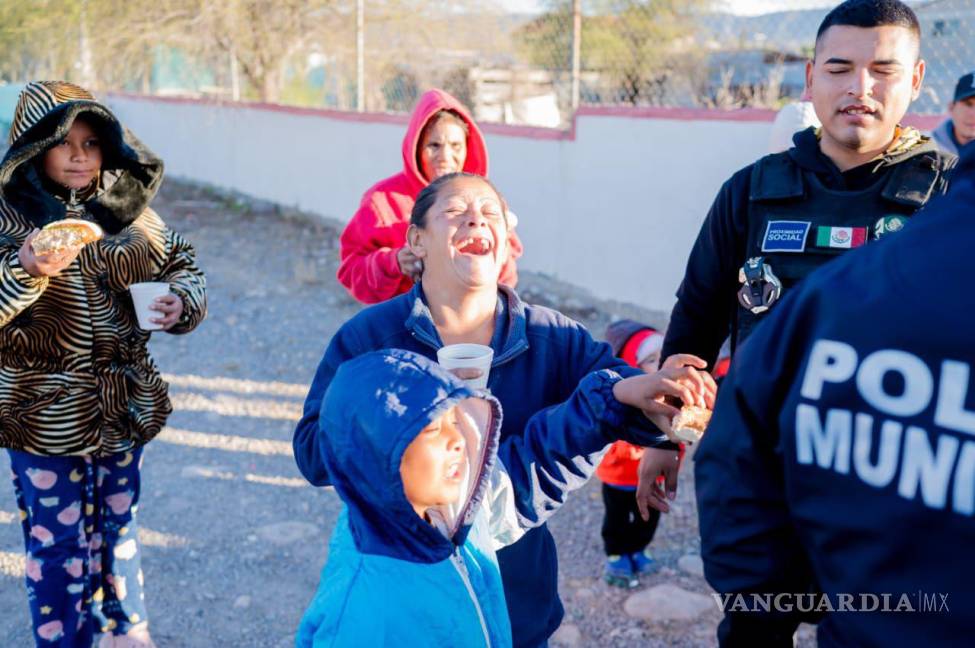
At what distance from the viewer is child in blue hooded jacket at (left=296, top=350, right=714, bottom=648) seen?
1.68 m

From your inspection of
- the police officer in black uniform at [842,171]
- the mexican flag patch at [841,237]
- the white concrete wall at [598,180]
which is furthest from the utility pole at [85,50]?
the mexican flag patch at [841,237]

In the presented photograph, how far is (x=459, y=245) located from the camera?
7.59ft

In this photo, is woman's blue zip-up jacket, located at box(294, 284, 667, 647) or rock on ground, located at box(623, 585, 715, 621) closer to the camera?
woman's blue zip-up jacket, located at box(294, 284, 667, 647)

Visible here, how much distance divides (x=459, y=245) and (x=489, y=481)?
671mm

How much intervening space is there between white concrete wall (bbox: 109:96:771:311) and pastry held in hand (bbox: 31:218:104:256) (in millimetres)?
4815

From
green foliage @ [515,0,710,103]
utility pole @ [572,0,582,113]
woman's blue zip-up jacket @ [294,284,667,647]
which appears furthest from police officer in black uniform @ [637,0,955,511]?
green foliage @ [515,0,710,103]

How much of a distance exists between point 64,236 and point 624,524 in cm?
236

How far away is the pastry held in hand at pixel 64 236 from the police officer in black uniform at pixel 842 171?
1.80m

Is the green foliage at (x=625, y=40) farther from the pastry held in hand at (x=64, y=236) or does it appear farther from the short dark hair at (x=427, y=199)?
the pastry held in hand at (x=64, y=236)

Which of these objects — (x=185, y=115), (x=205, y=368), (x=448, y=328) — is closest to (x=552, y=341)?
(x=448, y=328)

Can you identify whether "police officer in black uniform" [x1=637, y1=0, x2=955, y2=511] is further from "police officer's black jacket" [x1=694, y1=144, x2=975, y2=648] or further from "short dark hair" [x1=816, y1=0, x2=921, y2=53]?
"police officer's black jacket" [x1=694, y1=144, x2=975, y2=648]

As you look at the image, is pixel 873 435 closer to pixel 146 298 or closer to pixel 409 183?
pixel 146 298

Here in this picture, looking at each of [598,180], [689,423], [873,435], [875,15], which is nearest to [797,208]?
[875,15]

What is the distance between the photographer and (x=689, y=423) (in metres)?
1.92
